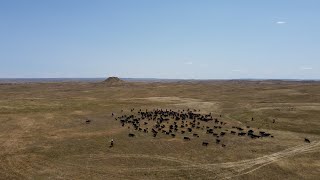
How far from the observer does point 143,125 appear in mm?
66812

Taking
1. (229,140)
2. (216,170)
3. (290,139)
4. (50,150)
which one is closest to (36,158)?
(50,150)

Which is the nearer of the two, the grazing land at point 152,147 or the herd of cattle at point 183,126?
the grazing land at point 152,147

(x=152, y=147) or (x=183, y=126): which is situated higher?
(x=183, y=126)

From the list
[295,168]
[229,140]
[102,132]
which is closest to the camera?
[295,168]

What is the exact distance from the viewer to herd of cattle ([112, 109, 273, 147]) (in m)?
59.6

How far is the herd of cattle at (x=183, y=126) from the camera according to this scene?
59.6m

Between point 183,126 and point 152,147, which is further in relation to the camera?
point 183,126

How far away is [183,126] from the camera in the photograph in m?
66.2

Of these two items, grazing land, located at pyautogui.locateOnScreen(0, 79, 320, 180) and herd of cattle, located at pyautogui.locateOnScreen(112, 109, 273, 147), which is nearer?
grazing land, located at pyautogui.locateOnScreen(0, 79, 320, 180)

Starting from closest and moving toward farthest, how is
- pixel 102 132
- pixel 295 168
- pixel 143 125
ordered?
pixel 295 168 < pixel 102 132 < pixel 143 125

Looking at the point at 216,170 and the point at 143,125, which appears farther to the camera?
the point at 143,125

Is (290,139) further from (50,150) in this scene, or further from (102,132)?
(50,150)

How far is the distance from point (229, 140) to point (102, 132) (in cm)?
2130

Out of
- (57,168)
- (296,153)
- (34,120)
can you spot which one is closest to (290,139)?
(296,153)
